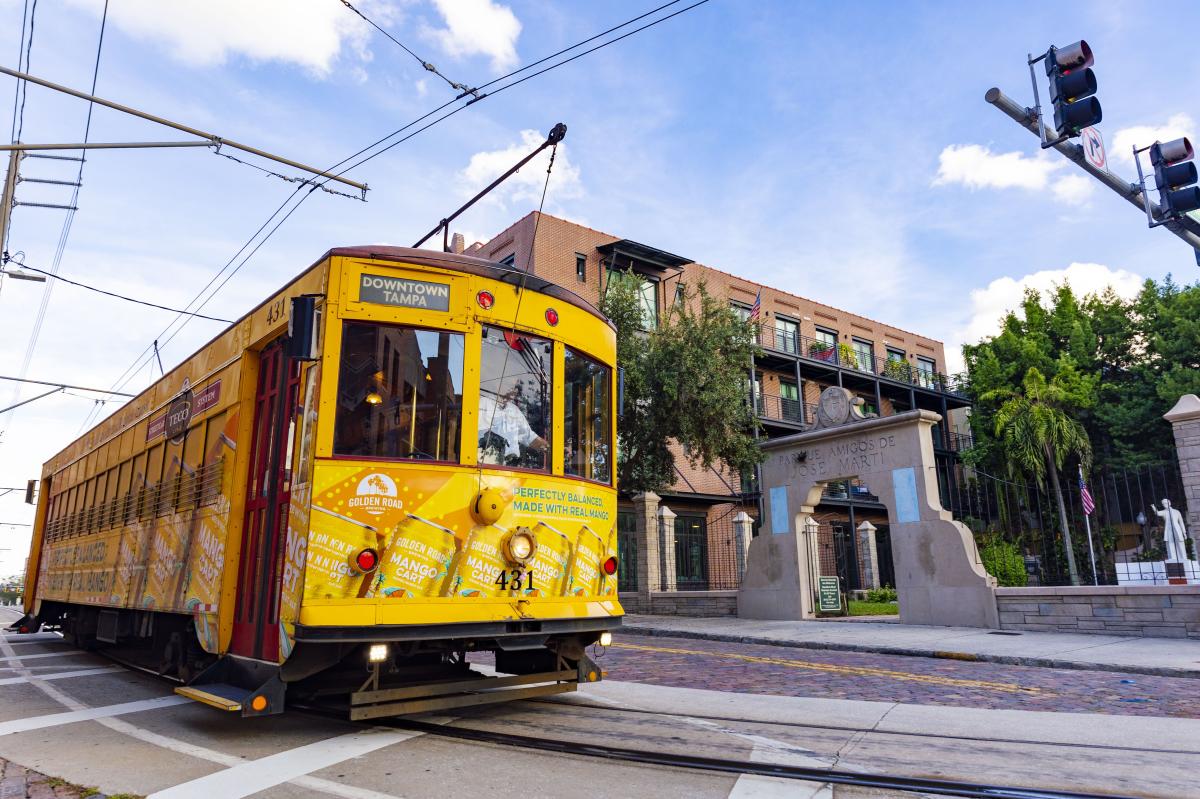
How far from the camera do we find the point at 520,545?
5820 millimetres

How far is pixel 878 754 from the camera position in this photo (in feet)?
16.4

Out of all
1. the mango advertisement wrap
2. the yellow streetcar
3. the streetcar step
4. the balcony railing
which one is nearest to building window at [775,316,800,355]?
the balcony railing

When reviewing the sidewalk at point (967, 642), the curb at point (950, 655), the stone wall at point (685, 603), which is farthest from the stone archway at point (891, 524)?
the curb at point (950, 655)

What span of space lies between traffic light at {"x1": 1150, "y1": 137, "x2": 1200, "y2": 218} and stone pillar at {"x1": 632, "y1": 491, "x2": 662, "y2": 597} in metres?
12.8

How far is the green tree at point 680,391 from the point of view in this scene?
1855 centimetres

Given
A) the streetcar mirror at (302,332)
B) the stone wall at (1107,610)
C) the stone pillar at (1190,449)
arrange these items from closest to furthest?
the streetcar mirror at (302,332) → the stone wall at (1107,610) → the stone pillar at (1190,449)

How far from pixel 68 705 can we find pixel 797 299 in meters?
32.5

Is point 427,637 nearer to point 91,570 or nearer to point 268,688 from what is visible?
point 268,688

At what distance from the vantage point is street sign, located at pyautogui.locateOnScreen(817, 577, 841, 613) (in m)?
17.0

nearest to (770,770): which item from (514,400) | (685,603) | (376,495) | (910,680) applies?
(376,495)

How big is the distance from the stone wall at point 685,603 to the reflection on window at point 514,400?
42.0 ft

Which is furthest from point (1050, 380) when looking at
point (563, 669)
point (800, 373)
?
point (563, 669)

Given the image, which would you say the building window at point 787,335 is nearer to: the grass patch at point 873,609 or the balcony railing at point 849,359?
the balcony railing at point 849,359

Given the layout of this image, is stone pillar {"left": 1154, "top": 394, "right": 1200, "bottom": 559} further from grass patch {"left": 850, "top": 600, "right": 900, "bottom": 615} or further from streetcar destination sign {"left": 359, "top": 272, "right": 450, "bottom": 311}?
streetcar destination sign {"left": 359, "top": 272, "right": 450, "bottom": 311}
